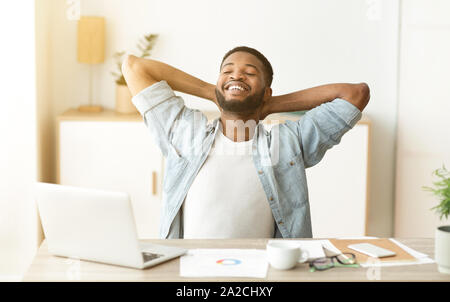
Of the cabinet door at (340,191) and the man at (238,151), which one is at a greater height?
the man at (238,151)

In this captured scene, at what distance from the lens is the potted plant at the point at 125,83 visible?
3670mm

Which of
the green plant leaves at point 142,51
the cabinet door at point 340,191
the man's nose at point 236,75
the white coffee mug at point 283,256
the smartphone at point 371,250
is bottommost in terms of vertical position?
the cabinet door at point 340,191

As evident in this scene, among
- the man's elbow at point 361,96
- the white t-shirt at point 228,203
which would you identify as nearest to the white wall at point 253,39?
the man's elbow at point 361,96

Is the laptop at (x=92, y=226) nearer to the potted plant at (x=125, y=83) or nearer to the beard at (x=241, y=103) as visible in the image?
the beard at (x=241, y=103)

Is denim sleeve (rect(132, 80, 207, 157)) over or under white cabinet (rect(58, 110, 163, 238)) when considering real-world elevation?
over

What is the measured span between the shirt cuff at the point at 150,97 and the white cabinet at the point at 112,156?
130 centimetres

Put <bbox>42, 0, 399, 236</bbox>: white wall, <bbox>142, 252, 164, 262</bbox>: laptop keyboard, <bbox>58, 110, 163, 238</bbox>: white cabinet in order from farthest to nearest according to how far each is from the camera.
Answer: <bbox>42, 0, 399, 236</bbox>: white wall
<bbox>58, 110, 163, 238</bbox>: white cabinet
<bbox>142, 252, 164, 262</bbox>: laptop keyboard

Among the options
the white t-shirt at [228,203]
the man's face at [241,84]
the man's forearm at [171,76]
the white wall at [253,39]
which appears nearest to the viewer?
the white t-shirt at [228,203]

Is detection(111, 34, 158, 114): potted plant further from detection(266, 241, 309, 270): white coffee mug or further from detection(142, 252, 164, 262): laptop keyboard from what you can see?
detection(266, 241, 309, 270): white coffee mug

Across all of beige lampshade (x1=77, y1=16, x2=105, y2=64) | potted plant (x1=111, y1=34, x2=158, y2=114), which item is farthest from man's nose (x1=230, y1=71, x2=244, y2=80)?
beige lampshade (x1=77, y1=16, x2=105, y2=64)

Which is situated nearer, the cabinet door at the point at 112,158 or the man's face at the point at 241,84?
the man's face at the point at 241,84

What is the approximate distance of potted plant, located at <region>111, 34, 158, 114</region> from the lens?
12.0ft
